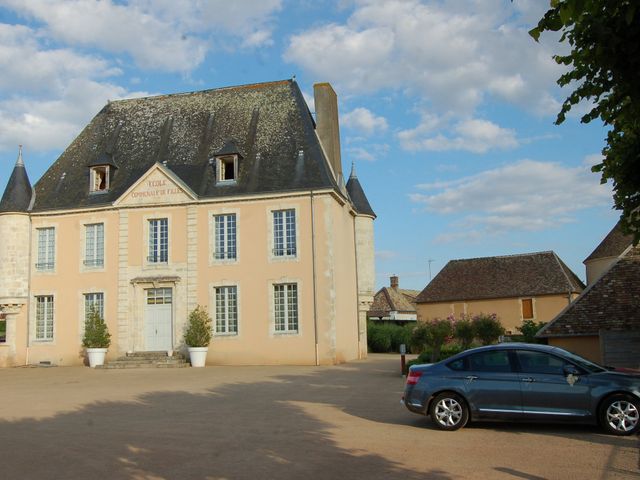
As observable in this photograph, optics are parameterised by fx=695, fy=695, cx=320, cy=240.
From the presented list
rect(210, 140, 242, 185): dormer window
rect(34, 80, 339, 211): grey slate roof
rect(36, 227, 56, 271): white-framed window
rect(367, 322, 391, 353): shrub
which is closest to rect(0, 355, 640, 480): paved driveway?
rect(34, 80, 339, 211): grey slate roof

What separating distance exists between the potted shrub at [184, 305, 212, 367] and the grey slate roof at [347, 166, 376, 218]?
9.55 m

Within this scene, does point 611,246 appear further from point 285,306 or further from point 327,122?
point 285,306

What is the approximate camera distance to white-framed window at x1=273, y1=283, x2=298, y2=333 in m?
25.9

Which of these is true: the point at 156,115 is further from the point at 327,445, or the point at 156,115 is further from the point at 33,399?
the point at 327,445

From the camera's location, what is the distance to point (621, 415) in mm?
9688

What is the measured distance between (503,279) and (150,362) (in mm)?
27167

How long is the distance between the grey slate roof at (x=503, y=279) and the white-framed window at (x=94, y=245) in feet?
81.0

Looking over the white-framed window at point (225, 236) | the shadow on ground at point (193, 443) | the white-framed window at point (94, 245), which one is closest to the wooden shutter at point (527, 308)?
the white-framed window at point (225, 236)

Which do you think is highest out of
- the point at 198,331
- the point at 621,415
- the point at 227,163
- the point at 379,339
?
the point at 227,163

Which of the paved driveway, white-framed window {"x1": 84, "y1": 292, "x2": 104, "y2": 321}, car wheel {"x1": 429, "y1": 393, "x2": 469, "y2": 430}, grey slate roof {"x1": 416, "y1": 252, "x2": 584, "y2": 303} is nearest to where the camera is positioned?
the paved driveway

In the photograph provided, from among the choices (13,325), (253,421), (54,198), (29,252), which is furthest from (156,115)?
(253,421)

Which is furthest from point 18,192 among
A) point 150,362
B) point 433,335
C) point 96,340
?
point 433,335

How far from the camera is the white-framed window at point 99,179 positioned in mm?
29000

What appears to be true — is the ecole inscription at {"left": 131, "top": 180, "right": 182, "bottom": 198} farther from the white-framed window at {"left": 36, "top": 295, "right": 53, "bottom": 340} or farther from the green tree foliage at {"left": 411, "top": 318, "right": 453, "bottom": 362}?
the green tree foliage at {"left": 411, "top": 318, "right": 453, "bottom": 362}
